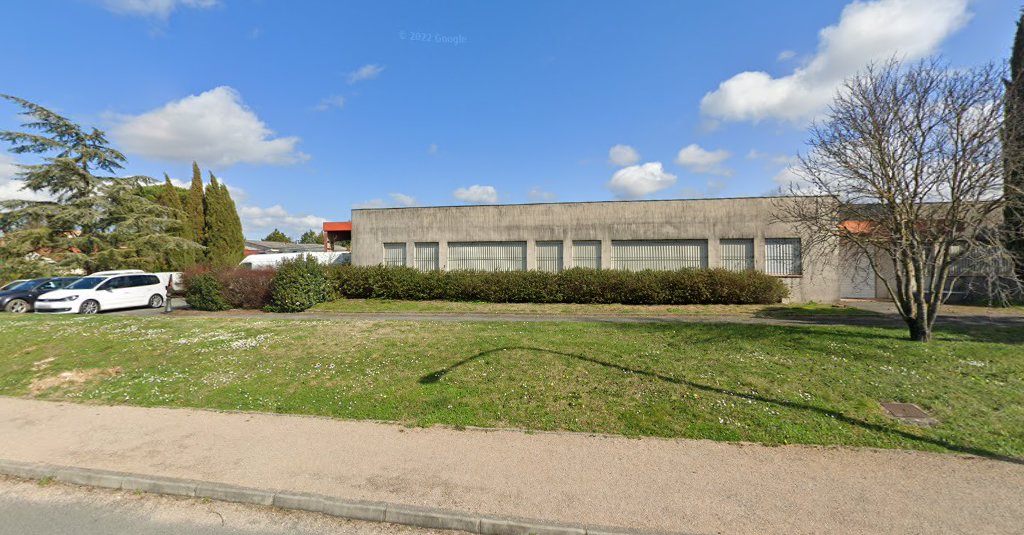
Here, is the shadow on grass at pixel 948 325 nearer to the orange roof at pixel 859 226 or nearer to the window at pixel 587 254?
the orange roof at pixel 859 226

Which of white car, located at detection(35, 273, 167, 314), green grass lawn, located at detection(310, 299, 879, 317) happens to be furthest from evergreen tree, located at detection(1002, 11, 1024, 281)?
white car, located at detection(35, 273, 167, 314)

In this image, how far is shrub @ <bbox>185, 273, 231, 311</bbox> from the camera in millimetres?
16578

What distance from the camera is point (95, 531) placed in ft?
11.0

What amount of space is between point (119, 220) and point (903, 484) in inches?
1378

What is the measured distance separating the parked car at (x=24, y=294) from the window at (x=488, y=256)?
17187 millimetres

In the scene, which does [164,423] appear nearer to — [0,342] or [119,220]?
[0,342]

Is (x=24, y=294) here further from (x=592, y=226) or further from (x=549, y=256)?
(x=592, y=226)

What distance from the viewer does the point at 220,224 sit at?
104 feet

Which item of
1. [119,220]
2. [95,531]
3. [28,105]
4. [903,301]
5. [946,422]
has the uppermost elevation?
[28,105]

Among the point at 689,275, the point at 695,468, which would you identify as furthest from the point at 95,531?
the point at 689,275

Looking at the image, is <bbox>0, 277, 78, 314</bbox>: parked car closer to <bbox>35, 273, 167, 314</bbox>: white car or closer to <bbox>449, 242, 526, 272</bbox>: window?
<bbox>35, 273, 167, 314</bbox>: white car

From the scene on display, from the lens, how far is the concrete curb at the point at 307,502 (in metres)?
3.20

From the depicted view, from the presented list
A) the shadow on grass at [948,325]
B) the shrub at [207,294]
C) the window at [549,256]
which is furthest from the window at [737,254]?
the shrub at [207,294]

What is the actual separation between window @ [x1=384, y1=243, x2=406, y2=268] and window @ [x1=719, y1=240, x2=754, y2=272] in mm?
15966
